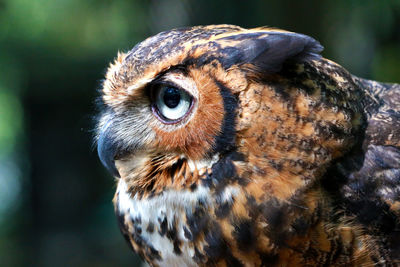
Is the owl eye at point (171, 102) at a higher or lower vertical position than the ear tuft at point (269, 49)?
lower

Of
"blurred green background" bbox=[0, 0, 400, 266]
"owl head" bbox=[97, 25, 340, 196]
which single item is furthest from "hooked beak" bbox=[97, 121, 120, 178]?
"blurred green background" bbox=[0, 0, 400, 266]

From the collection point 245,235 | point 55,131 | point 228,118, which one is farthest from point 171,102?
point 55,131

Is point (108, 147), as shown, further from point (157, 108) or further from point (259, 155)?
point (259, 155)

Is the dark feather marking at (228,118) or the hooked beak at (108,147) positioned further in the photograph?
the hooked beak at (108,147)

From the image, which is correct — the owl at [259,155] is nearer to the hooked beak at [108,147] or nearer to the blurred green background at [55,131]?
the hooked beak at [108,147]

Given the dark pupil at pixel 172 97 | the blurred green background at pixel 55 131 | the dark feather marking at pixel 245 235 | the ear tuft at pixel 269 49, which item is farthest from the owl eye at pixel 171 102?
the blurred green background at pixel 55 131

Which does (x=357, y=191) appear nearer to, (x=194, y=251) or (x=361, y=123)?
(x=361, y=123)

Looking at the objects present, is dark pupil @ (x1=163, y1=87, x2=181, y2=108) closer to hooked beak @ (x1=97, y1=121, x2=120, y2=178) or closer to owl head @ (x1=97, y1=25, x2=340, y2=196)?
owl head @ (x1=97, y1=25, x2=340, y2=196)

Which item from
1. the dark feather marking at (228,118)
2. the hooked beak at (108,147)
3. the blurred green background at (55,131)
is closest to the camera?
the dark feather marking at (228,118)
